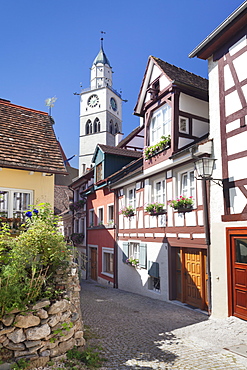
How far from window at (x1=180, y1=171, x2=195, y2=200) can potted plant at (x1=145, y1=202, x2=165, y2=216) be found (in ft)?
3.93

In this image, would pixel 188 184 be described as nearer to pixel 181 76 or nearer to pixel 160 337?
pixel 181 76

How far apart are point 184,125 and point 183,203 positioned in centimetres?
279

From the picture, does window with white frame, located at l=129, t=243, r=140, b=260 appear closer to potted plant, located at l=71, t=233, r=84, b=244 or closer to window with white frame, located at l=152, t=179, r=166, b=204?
window with white frame, located at l=152, t=179, r=166, b=204

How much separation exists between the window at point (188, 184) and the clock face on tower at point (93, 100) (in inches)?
1932

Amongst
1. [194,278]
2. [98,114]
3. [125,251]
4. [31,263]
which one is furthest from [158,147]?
[98,114]

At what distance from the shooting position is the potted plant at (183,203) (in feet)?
32.7

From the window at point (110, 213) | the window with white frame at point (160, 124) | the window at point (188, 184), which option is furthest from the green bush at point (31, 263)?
the window at point (110, 213)

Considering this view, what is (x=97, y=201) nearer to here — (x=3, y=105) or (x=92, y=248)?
(x=92, y=248)

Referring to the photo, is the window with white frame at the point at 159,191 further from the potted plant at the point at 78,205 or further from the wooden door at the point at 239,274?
the potted plant at the point at 78,205

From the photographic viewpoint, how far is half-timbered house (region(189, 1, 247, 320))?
7.77m

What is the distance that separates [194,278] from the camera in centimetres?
1008

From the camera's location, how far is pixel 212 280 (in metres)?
8.53

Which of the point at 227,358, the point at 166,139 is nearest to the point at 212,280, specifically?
the point at 227,358

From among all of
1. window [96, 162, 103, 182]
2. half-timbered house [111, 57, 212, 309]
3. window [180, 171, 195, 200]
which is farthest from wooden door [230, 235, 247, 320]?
window [96, 162, 103, 182]
